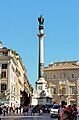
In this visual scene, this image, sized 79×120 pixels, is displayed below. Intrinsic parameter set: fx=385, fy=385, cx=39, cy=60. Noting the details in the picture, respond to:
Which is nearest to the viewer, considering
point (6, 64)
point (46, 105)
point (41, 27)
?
point (46, 105)

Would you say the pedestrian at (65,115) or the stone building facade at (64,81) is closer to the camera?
the pedestrian at (65,115)

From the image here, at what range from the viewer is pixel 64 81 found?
93.2 meters

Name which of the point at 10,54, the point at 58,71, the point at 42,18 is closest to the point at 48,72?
the point at 58,71

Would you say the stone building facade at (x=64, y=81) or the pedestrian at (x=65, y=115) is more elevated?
the stone building facade at (x=64, y=81)

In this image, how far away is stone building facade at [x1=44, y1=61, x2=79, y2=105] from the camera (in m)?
91.6

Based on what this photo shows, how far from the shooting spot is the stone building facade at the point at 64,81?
300 ft

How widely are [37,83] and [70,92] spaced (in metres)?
35.8

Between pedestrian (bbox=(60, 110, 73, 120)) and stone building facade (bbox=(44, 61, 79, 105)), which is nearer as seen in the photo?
pedestrian (bbox=(60, 110, 73, 120))

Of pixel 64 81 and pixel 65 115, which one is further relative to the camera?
pixel 64 81

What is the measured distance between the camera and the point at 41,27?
61.4 m

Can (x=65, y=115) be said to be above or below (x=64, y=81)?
below

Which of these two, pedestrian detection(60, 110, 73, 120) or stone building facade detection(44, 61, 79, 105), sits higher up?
stone building facade detection(44, 61, 79, 105)

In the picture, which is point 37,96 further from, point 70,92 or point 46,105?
point 70,92

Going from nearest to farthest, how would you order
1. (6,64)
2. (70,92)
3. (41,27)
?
(41,27), (6,64), (70,92)
